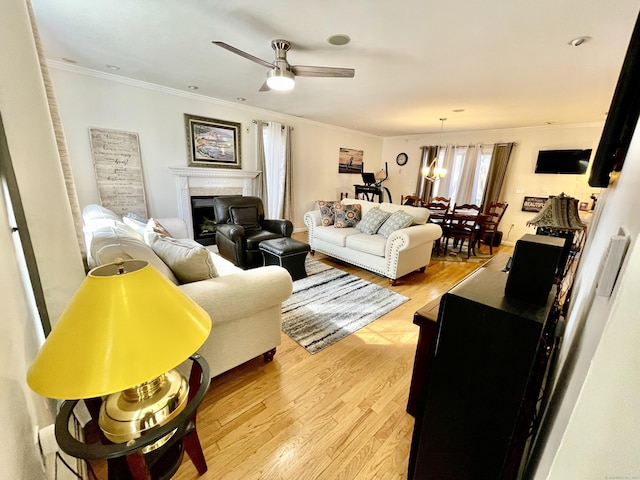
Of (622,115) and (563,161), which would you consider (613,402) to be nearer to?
(622,115)

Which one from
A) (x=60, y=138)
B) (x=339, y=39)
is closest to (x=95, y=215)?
(x=60, y=138)

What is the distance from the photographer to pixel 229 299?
4.56 feet

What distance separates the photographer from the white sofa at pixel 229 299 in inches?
50.7

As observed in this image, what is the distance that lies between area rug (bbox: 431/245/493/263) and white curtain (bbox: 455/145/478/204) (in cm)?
167

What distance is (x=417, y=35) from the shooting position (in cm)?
199

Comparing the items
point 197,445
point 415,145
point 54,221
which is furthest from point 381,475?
point 415,145

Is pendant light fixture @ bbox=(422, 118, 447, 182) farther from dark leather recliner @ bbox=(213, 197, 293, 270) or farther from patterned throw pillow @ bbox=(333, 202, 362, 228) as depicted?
dark leather recliner @ bbox=(213, 197, 293, 270)

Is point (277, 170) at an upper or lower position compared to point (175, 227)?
upper

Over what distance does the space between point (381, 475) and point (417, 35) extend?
284cm

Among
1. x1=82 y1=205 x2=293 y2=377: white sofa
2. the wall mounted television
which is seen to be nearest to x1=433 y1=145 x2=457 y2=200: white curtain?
the wall mounted television

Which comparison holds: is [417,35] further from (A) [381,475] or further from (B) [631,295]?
(A) [381,475]

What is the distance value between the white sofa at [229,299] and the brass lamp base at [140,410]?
0.53 meters

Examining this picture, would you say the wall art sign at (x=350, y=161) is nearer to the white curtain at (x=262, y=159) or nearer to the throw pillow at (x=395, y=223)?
the white curtain at (x=262, y=159)

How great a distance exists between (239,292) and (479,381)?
3.78 feet
